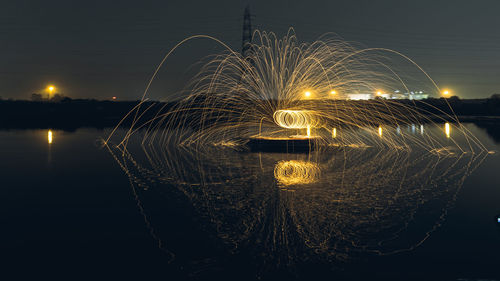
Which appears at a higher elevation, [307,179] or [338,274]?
[307,179]

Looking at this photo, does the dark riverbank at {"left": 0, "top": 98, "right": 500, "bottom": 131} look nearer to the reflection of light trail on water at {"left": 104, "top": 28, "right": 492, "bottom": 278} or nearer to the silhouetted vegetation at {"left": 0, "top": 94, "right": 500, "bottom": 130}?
→ the silhouetted vegetation at {"left": 0, "top": 94, "right": 500, "bottom": 130}

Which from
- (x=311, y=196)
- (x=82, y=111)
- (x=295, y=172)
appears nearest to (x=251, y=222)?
(x=311, y=196)

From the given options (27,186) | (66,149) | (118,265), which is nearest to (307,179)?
(118,265)

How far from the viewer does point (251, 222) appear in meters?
8.74

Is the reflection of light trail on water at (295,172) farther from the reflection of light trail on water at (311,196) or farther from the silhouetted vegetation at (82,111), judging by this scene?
the silhouetted vegetation at (82,111)

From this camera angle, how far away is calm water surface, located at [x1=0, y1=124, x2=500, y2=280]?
6477 millimetres

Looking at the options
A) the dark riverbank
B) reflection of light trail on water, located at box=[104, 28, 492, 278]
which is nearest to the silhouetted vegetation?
the dark riverbank

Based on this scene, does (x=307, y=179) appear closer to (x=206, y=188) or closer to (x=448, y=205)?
(x=206, y=188)

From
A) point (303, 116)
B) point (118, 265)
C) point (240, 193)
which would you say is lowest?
point (118, 265)

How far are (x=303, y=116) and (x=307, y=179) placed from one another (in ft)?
45.2

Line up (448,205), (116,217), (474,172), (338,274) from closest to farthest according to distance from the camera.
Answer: (338,274) < (116,217) < (448,205) < (474,172)

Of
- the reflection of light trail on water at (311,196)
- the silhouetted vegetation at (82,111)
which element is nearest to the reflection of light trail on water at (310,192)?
the reflection of light trail on water at (311,196)

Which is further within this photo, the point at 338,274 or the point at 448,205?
the point at 448,205

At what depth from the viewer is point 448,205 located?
33.9 feet
